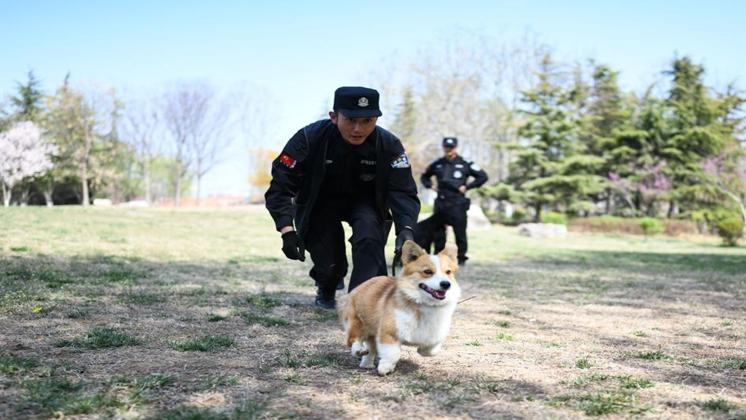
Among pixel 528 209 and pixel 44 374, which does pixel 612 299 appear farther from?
pixel 528 209

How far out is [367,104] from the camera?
4812 millimetres

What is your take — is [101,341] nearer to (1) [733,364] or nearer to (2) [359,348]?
(2) [359,348]

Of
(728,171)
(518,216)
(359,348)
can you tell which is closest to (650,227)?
(728,171)

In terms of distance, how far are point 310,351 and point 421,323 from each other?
1.20 m

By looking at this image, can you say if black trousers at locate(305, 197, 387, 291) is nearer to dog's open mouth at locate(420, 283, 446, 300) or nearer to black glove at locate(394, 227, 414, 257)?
black glove at locate(394, 227, 414, 257)

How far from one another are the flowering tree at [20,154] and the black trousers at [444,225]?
132 feet

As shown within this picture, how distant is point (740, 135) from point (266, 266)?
135ft

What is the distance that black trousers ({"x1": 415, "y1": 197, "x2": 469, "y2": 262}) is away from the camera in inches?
494

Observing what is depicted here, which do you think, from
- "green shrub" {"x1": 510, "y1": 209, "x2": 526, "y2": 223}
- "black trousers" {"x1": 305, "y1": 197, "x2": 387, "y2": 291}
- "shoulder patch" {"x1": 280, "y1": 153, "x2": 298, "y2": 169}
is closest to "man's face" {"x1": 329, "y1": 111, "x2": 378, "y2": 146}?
"shoulder patch" {"x1": 280, "y1": 153, "x2": 298, "y2": 169}

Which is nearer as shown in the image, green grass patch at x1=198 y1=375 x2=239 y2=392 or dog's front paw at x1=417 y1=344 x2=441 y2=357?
green grass patch at x1=198 y1=375 x2=239 y2=392

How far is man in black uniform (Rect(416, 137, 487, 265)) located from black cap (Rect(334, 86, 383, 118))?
25.5 ft

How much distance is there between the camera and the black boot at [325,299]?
6.79 meters

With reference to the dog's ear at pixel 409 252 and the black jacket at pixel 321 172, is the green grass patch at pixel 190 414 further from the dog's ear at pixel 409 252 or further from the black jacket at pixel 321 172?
the black jacket at pixel 321 172

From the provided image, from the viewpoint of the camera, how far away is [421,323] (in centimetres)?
395
